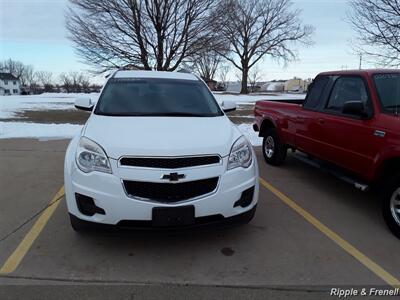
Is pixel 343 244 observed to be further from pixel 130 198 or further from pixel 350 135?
pixel 130 198

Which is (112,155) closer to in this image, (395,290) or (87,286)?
(87,286)

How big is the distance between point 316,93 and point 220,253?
343 cm

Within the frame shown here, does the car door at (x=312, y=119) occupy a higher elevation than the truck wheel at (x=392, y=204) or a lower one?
higher

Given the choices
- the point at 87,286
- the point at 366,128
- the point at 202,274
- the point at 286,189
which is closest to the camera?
the point at 87,286

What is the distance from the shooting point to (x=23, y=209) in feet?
15.9

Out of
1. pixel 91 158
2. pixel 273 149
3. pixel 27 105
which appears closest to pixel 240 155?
pixel 91 158

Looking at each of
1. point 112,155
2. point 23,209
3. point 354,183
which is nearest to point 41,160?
point 23,209

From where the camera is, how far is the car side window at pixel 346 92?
4938mm

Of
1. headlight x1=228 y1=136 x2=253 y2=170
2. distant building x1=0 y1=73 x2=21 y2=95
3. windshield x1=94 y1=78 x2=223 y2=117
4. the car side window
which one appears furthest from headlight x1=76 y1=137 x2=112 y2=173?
distant building x1=0 y1=73 x2=21 y2=95

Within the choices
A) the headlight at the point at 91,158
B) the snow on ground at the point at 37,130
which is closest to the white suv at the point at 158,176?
the headlight at the point at 91,158

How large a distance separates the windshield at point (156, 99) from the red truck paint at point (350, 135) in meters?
1.67

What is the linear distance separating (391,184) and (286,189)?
6.16 feet

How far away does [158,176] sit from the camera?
131 inches

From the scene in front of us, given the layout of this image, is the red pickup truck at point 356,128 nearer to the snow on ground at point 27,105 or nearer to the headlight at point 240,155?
the headlight at point 240,155
